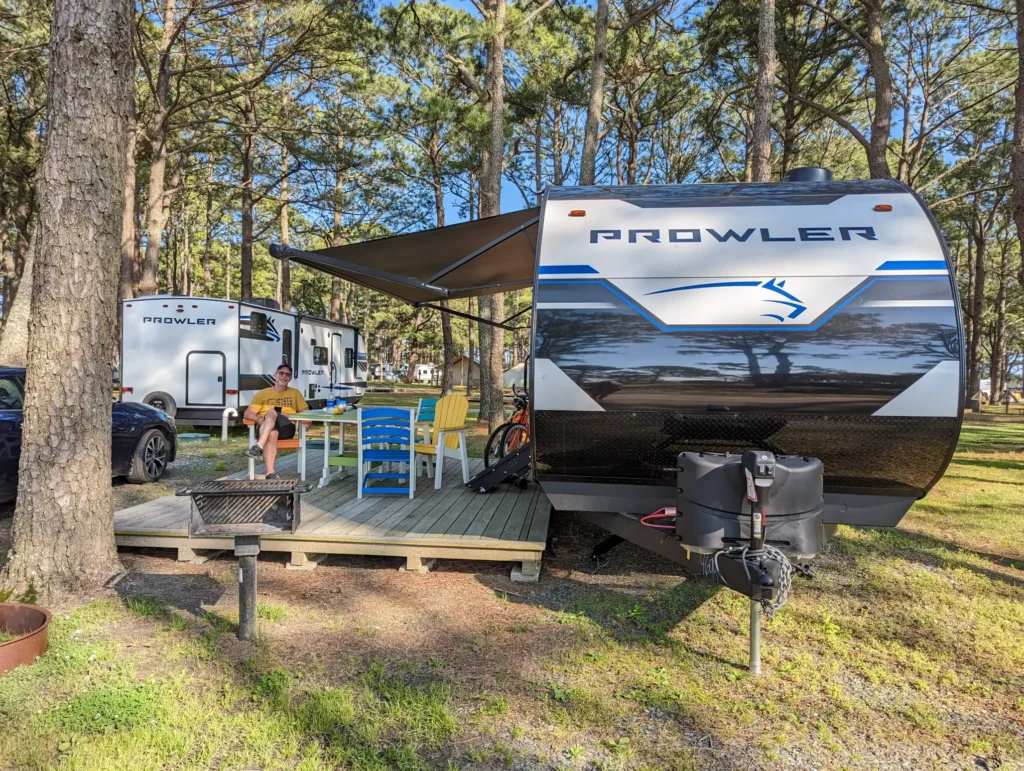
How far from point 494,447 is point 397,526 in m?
2.85

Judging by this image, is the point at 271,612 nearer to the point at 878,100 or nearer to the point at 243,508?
the point at 243,508

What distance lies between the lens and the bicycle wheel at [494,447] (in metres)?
6.56

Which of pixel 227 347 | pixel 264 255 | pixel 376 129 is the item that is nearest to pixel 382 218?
pixel 376 129

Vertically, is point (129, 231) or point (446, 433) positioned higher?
point (129, 231)

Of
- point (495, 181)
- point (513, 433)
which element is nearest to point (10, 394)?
point (513, 433)

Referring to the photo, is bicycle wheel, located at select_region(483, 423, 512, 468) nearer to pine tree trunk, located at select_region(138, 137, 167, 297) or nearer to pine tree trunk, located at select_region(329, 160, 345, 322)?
pine tree trunk, located at select_region(329, 160, 345, 322)

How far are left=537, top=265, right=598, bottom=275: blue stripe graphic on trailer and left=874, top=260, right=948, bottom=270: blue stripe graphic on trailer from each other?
1428mm

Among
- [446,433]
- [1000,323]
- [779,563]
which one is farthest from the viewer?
[1000,323]

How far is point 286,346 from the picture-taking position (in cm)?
1171

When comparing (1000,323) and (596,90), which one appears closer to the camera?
(596,90)

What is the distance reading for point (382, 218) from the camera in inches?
810

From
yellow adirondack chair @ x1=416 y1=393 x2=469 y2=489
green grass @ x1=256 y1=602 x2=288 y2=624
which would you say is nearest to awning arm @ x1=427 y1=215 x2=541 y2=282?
yellow adirondack chair @ x1=416 y1=393 x2=469 y2=489

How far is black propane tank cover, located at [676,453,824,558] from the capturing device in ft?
9.00

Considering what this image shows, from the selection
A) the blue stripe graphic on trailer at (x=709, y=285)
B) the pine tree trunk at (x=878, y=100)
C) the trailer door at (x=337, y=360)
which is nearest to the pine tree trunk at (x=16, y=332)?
the trailer door at (x=337, y=360)
